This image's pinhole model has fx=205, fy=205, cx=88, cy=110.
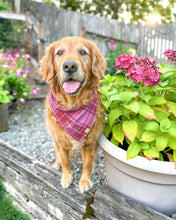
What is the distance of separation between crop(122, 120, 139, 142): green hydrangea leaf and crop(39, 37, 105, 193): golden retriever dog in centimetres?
44

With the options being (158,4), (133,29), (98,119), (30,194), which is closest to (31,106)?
(30,194)

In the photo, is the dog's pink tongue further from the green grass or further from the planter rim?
the green grass

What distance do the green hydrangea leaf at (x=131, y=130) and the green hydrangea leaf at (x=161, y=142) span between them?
160 millimetres

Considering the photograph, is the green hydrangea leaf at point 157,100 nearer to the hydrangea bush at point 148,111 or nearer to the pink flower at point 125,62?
the hydrangea bush at point 148,111

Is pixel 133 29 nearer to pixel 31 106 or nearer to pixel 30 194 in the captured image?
pixel 31 106

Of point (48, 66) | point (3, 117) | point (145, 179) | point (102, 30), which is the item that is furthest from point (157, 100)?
point (102, 30)

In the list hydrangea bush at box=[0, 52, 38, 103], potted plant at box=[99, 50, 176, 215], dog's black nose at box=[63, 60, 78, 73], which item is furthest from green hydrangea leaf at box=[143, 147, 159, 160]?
hydrangea bush at box=[0, 52, 38, 103]

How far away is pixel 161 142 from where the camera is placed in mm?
1383

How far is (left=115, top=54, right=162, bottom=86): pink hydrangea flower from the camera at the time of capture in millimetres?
1379

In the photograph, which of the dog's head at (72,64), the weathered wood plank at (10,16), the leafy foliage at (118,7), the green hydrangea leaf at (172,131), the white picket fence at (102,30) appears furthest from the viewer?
the leafy foliage at (118,7)

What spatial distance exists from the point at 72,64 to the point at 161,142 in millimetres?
885

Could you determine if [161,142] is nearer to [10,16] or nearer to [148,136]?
[148,136]

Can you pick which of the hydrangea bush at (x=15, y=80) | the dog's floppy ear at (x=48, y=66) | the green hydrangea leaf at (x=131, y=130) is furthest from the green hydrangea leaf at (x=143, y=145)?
the hydrangea bush at (x=15, y=80)

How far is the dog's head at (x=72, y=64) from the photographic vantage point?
5.51ft
